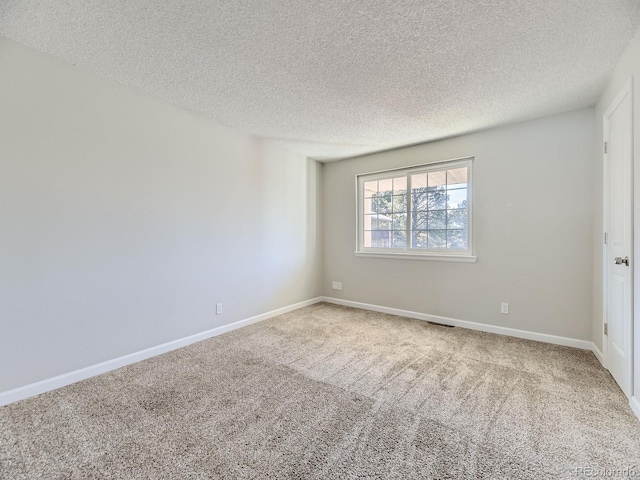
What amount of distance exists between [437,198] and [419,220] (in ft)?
1.21

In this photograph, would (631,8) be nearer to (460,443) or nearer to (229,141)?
(460,443)

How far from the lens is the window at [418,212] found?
11.6 feet

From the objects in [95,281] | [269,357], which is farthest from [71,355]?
[269,357]

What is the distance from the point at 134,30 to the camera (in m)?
1.77

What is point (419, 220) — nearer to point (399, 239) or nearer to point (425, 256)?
point (399, 239)

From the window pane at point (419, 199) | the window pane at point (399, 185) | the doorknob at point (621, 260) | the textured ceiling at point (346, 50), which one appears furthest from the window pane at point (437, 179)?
the doorknob at point (621, 260)

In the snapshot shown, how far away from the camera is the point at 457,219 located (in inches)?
140

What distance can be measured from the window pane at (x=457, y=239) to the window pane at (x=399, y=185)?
890mm

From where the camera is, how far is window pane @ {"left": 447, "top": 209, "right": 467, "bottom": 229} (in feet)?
11.5

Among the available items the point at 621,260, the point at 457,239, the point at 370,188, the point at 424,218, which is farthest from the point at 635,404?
the point at 370,188

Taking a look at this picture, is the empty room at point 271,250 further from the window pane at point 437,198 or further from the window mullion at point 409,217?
the window mullion at point 409,217

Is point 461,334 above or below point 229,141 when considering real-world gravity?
below

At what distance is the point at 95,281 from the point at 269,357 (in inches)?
61.9

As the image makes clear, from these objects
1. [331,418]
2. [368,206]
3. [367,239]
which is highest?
[368,206]
